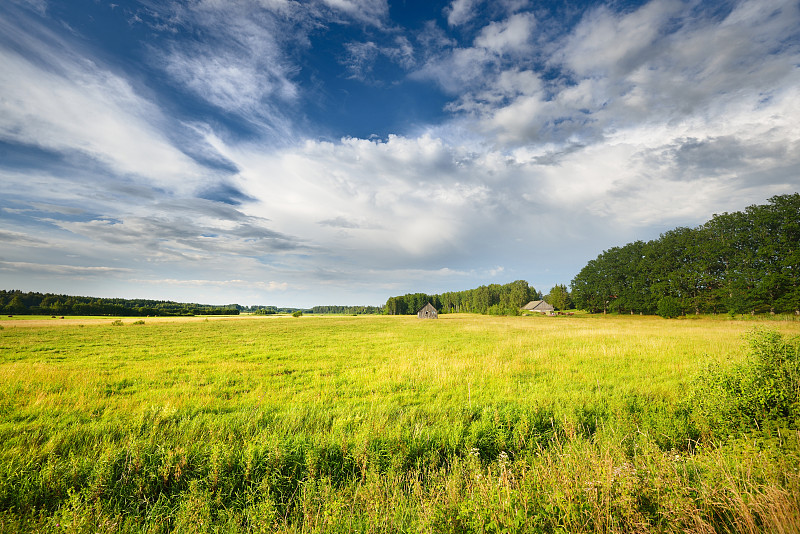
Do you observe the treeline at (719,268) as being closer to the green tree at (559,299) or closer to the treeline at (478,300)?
the green tree at (559,299)

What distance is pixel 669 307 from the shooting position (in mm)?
54125

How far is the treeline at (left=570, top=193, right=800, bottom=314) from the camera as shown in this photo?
41.2m

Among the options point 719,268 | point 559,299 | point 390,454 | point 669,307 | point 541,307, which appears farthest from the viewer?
point 541,307

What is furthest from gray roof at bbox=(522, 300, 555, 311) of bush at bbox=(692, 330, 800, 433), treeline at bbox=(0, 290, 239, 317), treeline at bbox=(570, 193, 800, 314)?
treeline at bbox=(0, 290, 239, 317)

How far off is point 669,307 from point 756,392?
65674 millimetres

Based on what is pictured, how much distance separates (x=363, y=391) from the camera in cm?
1037

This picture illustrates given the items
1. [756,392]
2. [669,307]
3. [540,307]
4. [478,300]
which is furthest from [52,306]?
[669,307]

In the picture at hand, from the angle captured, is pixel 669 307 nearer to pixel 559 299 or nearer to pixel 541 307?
pixel 559 299

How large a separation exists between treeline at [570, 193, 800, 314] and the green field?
2036 inches

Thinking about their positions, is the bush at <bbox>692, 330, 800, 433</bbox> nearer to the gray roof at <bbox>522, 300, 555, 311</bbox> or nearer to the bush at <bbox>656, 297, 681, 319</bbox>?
the bush at <bbox>656, 297, 681, 319</bbox>

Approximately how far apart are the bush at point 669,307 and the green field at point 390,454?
57375mm

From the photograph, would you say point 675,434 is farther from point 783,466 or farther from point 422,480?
point 422,480

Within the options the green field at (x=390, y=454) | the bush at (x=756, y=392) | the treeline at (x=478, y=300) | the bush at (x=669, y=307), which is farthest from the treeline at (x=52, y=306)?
the bush at (x=669, y=307)

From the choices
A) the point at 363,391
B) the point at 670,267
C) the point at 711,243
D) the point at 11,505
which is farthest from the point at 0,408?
the point at 670,267
